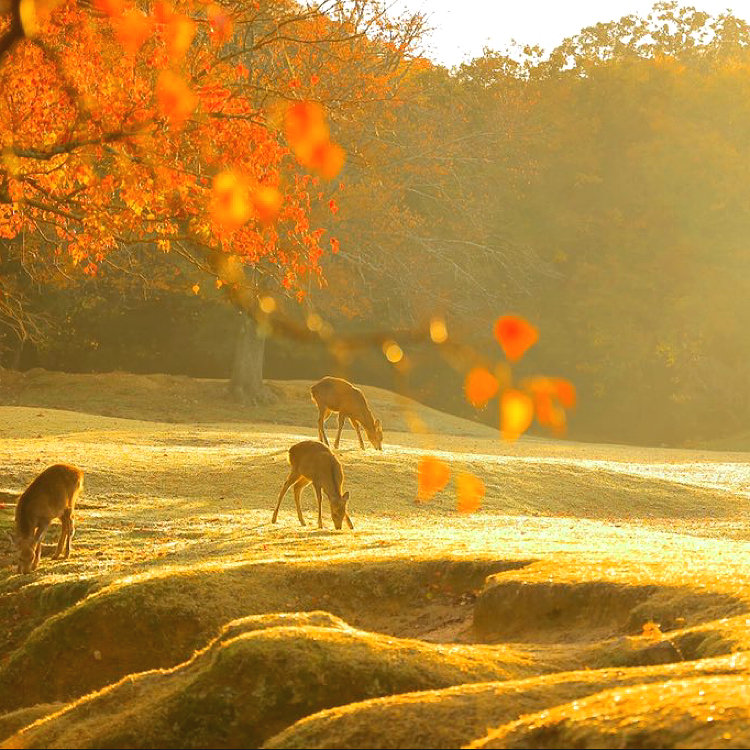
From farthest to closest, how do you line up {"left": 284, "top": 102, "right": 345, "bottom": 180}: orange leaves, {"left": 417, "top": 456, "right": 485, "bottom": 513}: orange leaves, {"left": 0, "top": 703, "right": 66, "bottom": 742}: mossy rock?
{"left": 417, "top": 456, "right": 485, "bottom": 513}: orange leaves → {"left": 284, "top": 102, "right": 345, "bottom": 180}: orange leaves → {"left": 0, "top": 703, "right": 66, "bottom": 742}: mossy rock

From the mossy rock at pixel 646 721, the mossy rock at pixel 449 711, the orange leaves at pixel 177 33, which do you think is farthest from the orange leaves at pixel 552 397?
the mossy rock at pixel 646 721

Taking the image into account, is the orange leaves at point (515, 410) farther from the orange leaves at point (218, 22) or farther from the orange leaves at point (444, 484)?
the orange leaves at point (218, 22)

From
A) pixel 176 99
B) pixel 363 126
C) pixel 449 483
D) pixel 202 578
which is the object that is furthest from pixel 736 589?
pixel 363 126

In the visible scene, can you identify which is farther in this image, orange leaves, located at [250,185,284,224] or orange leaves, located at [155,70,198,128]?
orange leaves, located at [250,185,284,224]

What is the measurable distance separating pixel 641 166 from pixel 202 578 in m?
38.9

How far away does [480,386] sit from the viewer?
45062 millimetres

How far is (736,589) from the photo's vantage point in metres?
7.98

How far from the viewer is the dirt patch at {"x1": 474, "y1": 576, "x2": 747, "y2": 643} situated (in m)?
7.70

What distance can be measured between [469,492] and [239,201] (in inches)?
269

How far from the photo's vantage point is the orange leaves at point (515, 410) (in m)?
44.0

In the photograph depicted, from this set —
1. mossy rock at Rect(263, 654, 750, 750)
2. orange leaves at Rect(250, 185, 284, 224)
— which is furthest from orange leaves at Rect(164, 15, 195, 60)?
mossy rock at Rect(263, 654, 750, 750)

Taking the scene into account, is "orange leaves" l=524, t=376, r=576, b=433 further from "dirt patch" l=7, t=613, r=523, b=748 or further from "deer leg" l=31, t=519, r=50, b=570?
"dirt patch" l=7, t=613, r=523, b=748

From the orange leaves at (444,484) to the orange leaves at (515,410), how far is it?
862 inches

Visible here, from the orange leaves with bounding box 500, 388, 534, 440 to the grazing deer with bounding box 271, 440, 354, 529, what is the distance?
28480mm
